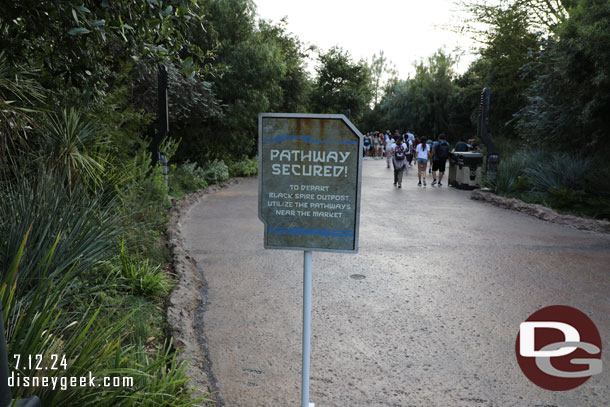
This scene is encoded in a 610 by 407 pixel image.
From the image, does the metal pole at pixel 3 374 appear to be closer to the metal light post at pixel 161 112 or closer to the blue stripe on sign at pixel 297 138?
the blue stripe on sign at pixel 297 138

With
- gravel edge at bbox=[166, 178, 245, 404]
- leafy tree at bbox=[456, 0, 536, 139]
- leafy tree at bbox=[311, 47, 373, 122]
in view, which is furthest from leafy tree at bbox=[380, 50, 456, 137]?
gravel edge at bbox=[166, 178, 245, 404]

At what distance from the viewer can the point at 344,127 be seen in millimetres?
2990

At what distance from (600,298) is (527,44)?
21.5 m

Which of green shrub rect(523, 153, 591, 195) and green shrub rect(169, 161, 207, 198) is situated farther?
green shrub rect(169, 161, 207, 198)

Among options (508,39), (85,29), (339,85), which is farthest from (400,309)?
(339,85)

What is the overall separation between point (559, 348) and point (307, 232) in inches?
104

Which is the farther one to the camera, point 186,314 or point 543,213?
point 543,213

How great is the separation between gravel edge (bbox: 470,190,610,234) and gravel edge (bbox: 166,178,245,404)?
725 centimetres

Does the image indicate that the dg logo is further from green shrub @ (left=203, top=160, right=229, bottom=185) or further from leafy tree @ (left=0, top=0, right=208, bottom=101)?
green shrub @ (left=203, top=160, right=229, bottom=185)

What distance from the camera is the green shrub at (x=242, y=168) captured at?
20.2m

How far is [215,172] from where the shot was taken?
17516 mm

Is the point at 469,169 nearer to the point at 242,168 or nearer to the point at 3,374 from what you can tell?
the point at 242,168

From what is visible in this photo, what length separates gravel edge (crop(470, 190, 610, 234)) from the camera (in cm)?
962

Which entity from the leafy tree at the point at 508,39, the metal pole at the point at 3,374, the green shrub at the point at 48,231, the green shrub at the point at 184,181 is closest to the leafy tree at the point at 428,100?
the leafy tree at the point at 508,39
